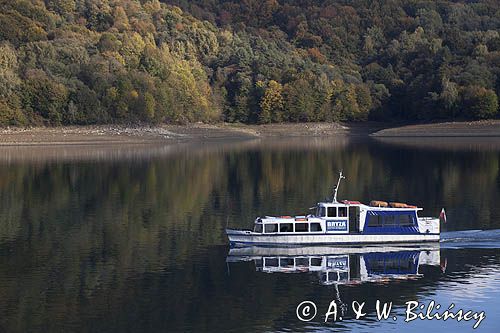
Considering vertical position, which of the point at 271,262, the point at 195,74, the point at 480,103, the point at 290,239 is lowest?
the point at 271,262

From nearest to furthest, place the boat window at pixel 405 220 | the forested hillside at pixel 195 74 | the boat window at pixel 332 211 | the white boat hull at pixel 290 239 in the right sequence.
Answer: the white boat hull at pixel 290 239, the boat window at pixel 332 211, the boat window at pixel 405 220, the forested hillside at pixel 195 74

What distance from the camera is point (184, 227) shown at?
4597 centimetres

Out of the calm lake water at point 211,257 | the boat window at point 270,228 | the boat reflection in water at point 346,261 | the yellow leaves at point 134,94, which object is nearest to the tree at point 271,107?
the yellow leaves at point 134,94

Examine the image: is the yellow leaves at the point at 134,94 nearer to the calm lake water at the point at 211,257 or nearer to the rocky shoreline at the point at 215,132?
the rocky shoreline at the point at 215,132

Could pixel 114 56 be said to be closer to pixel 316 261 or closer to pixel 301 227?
pixel 301 227

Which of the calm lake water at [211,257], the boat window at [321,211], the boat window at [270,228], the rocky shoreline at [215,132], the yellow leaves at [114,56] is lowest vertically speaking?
the rocky shoreline at [215,132]

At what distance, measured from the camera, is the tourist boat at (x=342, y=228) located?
39812 mm

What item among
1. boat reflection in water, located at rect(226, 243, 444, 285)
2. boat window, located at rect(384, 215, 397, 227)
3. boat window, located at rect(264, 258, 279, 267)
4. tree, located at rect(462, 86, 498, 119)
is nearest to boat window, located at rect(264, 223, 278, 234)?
boat reflection in water, located at rect(226, 243, 444, 285)

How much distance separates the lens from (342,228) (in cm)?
4016

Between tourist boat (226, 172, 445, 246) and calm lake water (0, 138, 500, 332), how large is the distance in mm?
917

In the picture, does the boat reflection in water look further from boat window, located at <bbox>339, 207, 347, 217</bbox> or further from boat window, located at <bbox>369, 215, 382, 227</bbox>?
boat window, located at <bbox>339, 207, 347, 217</bbox>

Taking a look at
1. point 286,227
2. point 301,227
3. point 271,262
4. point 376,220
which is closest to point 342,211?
point 376,220

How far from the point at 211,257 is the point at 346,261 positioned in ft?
17.7

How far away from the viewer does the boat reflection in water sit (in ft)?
114
